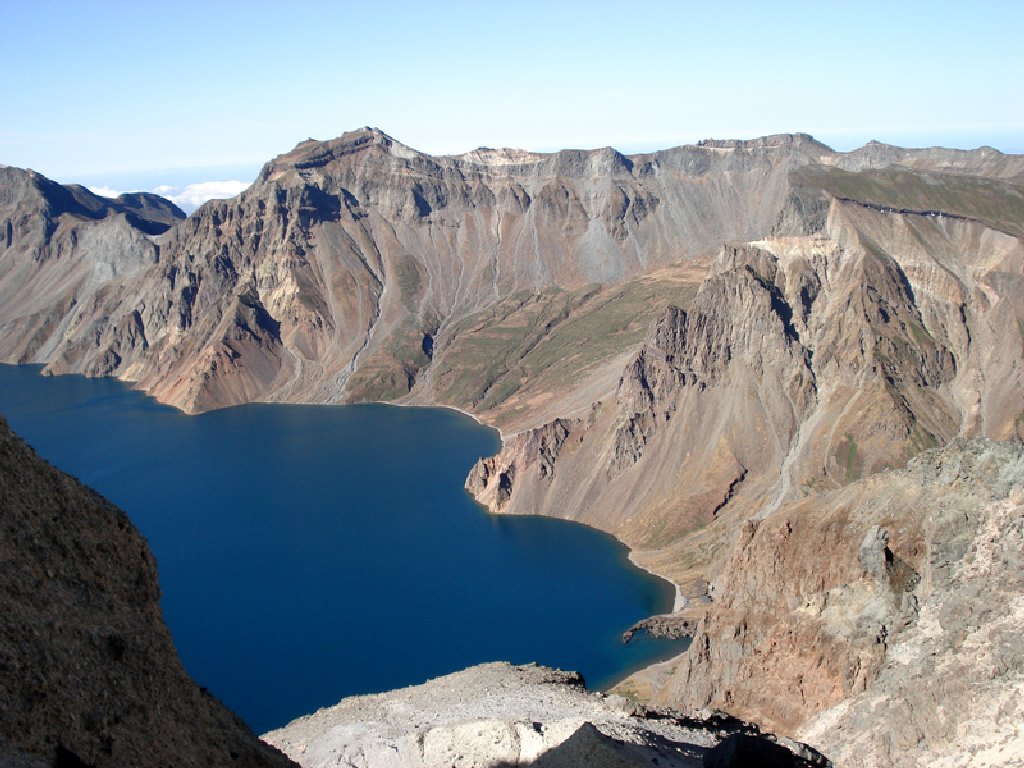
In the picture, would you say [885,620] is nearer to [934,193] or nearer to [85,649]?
[85,649]

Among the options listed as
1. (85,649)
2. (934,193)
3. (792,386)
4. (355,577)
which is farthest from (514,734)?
(934,193)

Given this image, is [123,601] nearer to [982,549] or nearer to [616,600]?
[982,549]

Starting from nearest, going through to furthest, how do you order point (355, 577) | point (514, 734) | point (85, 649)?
point (85, 649)
point (514, 734)
point (355, 577)

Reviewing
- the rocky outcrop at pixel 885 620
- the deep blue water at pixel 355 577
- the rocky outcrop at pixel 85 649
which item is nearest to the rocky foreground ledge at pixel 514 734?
the rocky outcrop at pixel 885 620

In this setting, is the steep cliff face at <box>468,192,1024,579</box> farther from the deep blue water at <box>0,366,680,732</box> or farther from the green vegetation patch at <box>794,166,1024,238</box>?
the deep blue water at <box>0,366,680,732</box>

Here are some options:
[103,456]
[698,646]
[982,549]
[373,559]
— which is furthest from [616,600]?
[103,456]

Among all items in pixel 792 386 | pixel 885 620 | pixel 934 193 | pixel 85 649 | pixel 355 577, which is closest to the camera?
pixel 85 649

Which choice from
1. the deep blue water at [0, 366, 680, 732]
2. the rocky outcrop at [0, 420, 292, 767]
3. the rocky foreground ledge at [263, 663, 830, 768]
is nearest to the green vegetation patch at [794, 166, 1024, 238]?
the deep blue water at [0, 366, 680, 732]

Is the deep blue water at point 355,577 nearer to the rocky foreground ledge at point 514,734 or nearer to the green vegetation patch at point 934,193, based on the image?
the rocky foreground ledge at point 514,734
